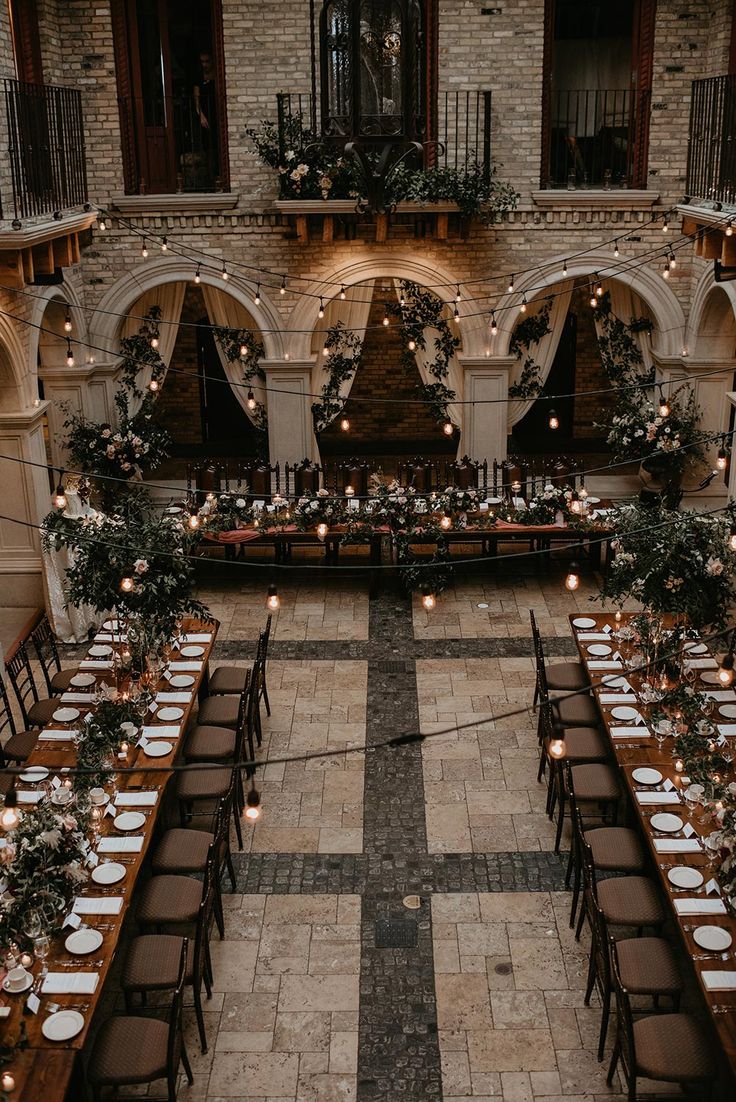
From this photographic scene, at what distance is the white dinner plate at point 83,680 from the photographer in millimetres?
9383

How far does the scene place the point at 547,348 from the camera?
1510 cm

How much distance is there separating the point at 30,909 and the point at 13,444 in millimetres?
6636

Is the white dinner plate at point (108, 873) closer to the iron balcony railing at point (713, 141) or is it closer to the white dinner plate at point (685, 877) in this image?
the white dinner plate at point (685, 877)

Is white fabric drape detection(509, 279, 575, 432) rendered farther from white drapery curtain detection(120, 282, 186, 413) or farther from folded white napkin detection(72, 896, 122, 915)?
folded white napkin detection(72, 896, 122, 915)

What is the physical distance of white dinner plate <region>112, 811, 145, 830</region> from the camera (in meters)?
7.49

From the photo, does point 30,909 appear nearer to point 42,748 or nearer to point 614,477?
point 42,748

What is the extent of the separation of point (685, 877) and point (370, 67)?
510 centimetres

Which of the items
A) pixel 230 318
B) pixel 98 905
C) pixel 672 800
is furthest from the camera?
pixel 230 318

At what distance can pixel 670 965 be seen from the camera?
671 centimetres

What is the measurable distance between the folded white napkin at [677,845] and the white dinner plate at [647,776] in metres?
0.68

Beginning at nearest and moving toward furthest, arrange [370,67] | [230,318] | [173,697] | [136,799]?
[370,67], [136,799], [173,697], [230,318]

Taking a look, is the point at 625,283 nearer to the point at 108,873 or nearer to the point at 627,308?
the point at 627,308

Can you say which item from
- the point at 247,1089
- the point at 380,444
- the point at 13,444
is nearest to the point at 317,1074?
the point at 247,1089

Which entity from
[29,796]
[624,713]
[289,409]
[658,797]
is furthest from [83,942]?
[289,409]
